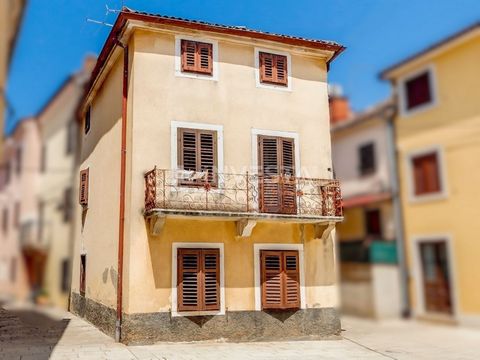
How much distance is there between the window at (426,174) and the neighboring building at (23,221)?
16.5 metres

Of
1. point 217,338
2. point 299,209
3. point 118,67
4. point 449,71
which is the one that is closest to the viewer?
point 217,338

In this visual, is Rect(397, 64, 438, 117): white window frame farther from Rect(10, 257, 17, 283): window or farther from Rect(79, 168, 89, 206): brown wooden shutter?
Rect(10, 257, 17, 283): window

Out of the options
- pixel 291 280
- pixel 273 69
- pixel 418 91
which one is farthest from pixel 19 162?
pixel 418 91

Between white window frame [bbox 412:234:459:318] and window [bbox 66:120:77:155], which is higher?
window [bbox 66:120:77:155]

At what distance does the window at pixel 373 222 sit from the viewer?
22172 millimetres

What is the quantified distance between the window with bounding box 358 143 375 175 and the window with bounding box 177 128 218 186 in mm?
11536

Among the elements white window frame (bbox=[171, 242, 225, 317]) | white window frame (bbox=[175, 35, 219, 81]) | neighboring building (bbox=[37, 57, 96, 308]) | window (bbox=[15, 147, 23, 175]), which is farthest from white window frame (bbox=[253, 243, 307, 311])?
window (bbox=[15, 147, 23, 175])

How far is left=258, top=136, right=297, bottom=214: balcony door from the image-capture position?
13305 mm

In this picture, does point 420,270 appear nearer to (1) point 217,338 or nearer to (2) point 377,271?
(2) point 377,271

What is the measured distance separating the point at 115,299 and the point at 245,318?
11.5ft

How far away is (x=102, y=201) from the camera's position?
15.0m

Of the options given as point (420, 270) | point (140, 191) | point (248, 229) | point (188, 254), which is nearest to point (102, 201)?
point (140, 191)

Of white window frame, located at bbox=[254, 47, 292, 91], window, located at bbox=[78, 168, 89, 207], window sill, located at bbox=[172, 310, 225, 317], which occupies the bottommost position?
window sill, located at bbox=[172, 310, 225, 317]

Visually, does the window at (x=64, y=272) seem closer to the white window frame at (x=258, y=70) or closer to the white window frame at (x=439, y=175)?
the white window frame at (x=258, y=70)
